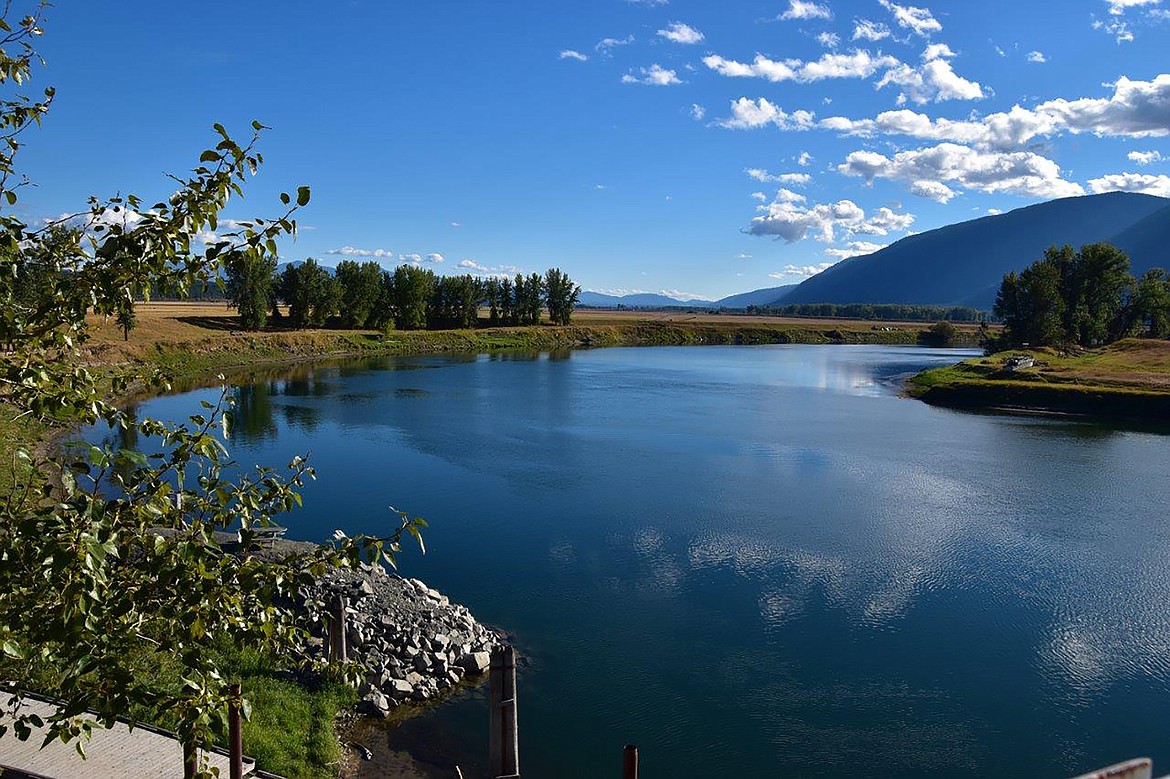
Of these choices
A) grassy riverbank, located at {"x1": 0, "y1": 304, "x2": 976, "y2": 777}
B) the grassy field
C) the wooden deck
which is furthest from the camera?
the grassy field

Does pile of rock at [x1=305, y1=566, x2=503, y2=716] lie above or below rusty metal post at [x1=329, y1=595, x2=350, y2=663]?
below

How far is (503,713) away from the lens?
12.3 meters

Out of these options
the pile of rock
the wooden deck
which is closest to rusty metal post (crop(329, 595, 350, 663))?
the pile of rock

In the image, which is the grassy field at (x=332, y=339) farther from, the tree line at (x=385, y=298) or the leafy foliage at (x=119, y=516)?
the leafy foliage at (x=119, y=516)

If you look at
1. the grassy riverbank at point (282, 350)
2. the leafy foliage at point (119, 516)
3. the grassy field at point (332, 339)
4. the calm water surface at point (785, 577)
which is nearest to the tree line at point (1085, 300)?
the calm water surface at point (785, 577)

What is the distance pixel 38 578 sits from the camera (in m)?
4.61

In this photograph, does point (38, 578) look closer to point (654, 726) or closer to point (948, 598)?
point (654, 726)

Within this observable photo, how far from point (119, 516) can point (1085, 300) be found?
423 ft

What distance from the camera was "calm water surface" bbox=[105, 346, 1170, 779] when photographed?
1688 centimetres

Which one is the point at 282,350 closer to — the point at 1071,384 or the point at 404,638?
the point at 1071,384

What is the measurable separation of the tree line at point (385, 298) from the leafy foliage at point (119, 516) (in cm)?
10309

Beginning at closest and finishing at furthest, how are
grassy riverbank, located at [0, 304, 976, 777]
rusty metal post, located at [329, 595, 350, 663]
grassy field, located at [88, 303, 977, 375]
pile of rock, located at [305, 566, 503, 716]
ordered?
grassy riverbank, located at [0, 304, 976, 777] < rusty metal post, located at [329, 595, 350, 663] < pile of rock, located at [305, 566, 503, 716] < grassy field, located at [88, 303, 977, 375]

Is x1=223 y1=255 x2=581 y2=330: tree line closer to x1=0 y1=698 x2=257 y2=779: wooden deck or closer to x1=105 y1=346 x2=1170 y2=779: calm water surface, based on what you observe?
x1=105 y1=346 x2=1170 y2=779: calm water surface

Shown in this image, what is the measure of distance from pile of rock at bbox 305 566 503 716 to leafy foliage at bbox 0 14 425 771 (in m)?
11.7
